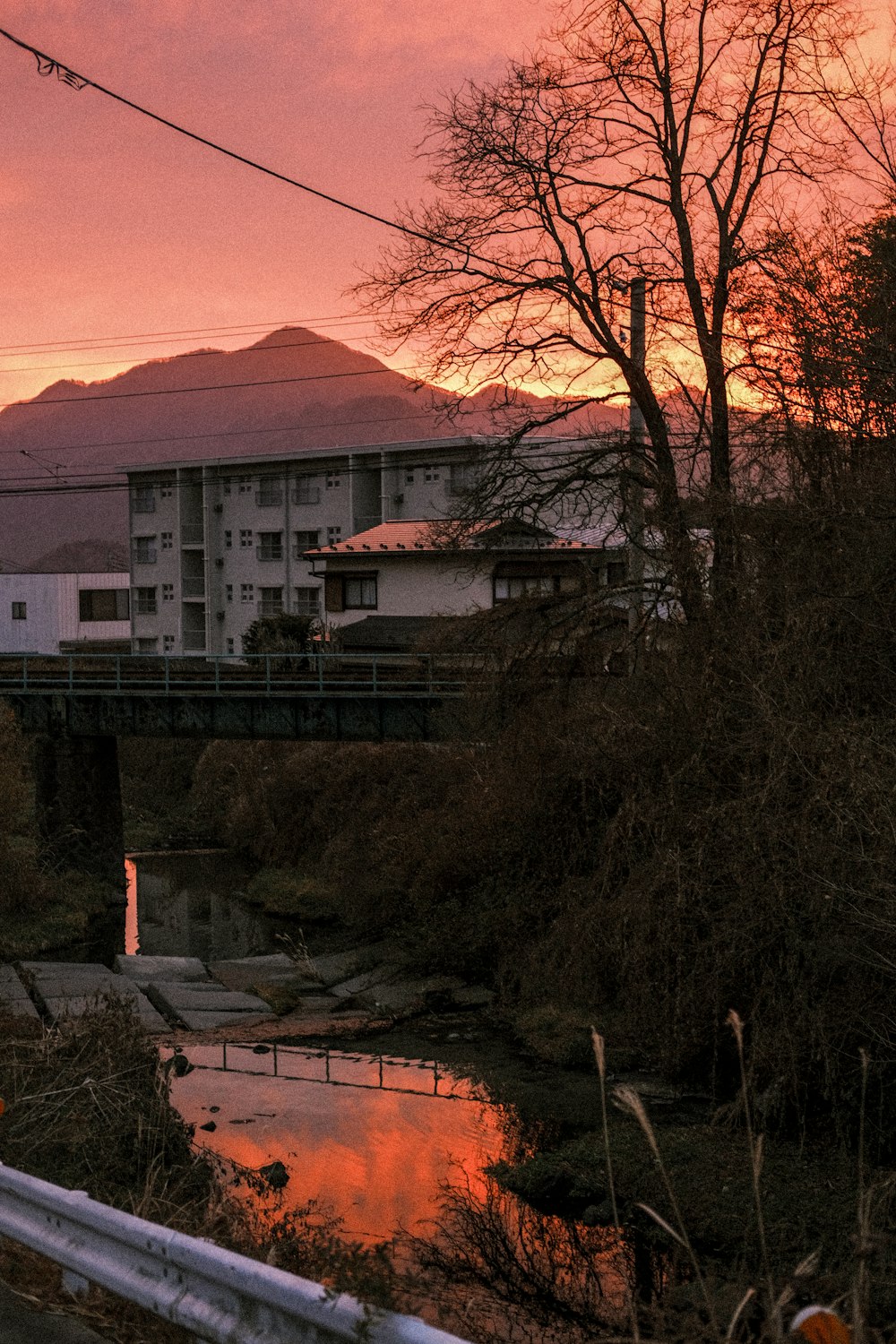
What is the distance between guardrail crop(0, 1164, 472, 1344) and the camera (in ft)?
13.0

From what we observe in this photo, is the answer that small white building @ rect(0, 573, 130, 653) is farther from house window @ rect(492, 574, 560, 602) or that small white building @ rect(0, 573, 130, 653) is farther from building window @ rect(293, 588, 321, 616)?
house window @ rect(492, 574, 560, 602)

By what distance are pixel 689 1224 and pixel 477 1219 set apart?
1880mm

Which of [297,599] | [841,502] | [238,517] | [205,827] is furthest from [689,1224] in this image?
[238,517]

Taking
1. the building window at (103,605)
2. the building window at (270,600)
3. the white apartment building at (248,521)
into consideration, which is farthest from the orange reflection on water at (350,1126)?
the building window at (103,605)

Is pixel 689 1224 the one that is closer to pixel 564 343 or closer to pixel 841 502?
pixel 841 502

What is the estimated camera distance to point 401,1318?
3.78m

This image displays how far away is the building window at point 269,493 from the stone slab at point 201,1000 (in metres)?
42.3

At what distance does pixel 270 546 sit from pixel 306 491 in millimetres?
3342

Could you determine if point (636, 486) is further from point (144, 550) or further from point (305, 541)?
point (144, 550)

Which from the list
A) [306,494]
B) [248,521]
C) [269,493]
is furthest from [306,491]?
[248,521]

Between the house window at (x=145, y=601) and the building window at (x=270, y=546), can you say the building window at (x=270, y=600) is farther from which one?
the house window at (x=145, y=601)

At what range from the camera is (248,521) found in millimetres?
62688

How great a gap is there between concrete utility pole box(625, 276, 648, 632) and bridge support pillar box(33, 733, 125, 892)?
64.8 ft

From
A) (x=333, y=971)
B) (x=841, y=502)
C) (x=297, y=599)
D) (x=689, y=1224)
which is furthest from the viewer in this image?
(x=297, y=599)
